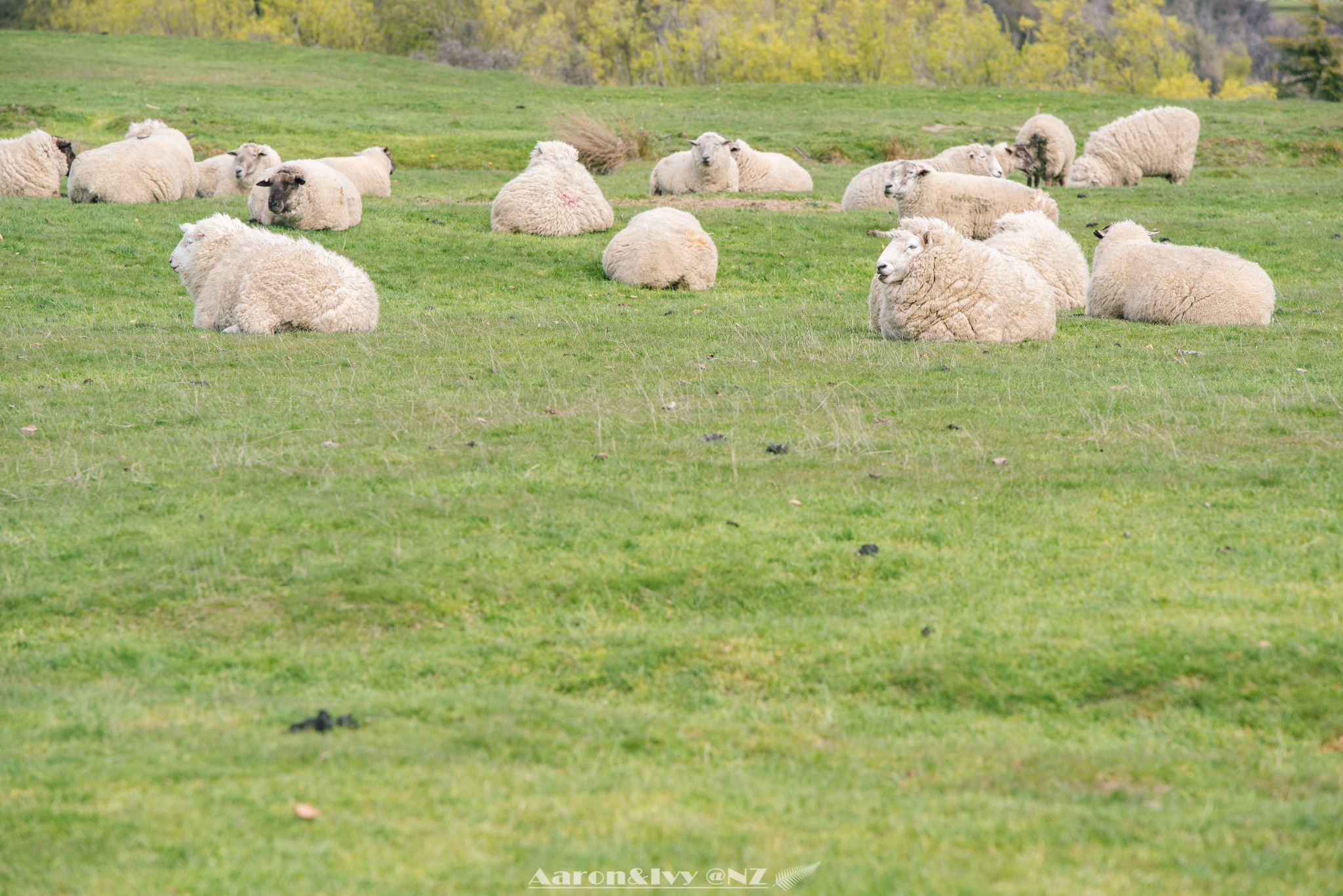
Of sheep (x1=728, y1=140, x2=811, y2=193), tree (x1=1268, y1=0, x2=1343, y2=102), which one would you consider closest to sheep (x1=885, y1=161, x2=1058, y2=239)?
sheep (x1=728, y1=140, x2=811, y2=193)

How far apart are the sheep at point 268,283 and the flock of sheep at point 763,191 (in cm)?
2

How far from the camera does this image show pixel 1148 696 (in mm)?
5598

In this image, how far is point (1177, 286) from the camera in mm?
14133

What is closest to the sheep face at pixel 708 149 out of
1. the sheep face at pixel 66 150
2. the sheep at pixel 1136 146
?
the sheep at pixel 1136 146

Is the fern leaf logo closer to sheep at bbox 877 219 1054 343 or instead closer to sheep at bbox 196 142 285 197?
sheep at bbox 877 219 1054 343

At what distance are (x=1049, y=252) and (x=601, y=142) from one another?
16.5 m

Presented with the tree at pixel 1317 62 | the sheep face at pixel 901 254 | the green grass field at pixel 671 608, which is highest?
the tree at pixel 1317 62

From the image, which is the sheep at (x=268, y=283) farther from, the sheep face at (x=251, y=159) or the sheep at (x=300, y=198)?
the sheep face at (x=251, y=159)

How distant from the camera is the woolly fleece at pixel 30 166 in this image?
2225 cm

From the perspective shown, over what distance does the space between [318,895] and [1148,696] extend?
3747mm

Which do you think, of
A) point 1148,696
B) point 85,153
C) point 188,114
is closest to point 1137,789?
point 1148,696

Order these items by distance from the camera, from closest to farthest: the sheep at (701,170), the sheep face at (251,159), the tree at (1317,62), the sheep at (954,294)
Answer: the sheep at (954,294) < the sheep face at (251,159) < the sheep at (701,170) < the tree at (1317,62)

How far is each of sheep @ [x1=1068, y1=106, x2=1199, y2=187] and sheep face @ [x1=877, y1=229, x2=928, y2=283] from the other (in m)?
17.4

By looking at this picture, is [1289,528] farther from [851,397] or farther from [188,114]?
[188,114]
